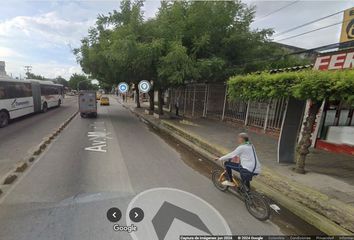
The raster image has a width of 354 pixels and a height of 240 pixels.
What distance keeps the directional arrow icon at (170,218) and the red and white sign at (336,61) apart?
805 cm

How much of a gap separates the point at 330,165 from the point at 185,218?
20.4ft

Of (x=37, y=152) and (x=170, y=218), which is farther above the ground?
(x=170, y=218)

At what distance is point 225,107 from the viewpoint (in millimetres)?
17781

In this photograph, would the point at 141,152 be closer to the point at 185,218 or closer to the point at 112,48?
the point at 185,218

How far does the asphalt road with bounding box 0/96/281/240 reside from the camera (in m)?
4.24

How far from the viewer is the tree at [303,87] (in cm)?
528


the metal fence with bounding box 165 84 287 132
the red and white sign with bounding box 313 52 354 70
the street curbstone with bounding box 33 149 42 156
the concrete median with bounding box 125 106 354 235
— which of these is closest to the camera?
Answer: the concrete median with bounding box 125 106 354 235

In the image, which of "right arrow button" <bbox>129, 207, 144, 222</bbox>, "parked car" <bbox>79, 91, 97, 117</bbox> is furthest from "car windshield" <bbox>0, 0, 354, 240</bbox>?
"parked car" <bbox>79, 91, 97, 117</bbox>

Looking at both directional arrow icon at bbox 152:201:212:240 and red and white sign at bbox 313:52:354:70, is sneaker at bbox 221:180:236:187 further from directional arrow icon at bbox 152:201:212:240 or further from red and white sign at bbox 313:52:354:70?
red and white sign at bbox 313:52:354:70

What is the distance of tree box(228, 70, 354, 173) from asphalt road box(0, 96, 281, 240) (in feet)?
9.43

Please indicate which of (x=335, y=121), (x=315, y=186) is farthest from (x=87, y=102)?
(x=315, y=186)

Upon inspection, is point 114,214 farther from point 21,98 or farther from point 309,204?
point 21,98

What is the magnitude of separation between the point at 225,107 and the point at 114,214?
46.5 ft

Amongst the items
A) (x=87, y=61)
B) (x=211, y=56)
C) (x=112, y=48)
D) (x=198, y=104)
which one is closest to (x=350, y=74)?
(x=211, y=56)
